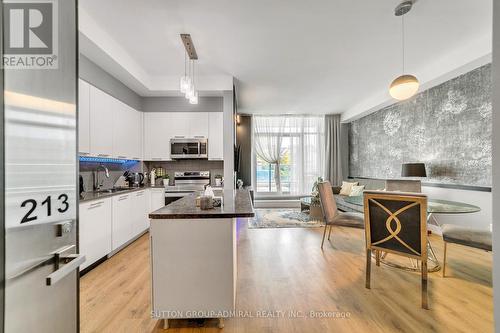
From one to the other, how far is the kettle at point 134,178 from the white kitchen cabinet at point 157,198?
319 millimetres

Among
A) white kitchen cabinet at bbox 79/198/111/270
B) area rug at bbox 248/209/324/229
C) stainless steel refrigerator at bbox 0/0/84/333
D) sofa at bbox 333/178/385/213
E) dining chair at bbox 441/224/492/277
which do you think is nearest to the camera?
stainless steel refrigerator at bbox 0/0/84/333

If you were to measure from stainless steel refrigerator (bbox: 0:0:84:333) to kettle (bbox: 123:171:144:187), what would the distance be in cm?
336

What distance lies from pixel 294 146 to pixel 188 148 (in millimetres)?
3662

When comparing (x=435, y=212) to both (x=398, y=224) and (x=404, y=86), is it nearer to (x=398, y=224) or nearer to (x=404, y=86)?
(x=398, y=224)

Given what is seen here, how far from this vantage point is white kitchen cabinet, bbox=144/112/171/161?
433cm

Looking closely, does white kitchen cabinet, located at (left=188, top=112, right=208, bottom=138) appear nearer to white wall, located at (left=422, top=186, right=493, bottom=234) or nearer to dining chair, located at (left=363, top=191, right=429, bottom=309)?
dining chair, located at (left=363, top=191, right=429, bottom=309)

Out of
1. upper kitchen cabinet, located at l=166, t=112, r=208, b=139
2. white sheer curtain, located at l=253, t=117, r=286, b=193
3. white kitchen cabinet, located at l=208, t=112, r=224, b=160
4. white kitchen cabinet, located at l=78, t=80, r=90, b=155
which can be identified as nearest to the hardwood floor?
white kitchen cabinet, located at l=78, t=80, r=90, b=155

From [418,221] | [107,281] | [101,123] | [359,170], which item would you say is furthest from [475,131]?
[101,123]

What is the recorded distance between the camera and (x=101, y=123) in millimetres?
3125

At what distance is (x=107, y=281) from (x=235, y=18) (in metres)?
3.06

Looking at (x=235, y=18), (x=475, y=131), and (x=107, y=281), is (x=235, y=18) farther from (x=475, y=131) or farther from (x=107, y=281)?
(x=475, y=131)

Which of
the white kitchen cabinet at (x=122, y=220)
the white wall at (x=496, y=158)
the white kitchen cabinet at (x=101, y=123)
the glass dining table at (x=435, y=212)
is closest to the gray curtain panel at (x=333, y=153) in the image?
the glass dining table at (x=435, y=212)

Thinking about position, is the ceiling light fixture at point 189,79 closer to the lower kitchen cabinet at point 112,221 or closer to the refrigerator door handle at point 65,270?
the lower kitchen cabinet at point 112,221

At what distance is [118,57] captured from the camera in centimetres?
303
